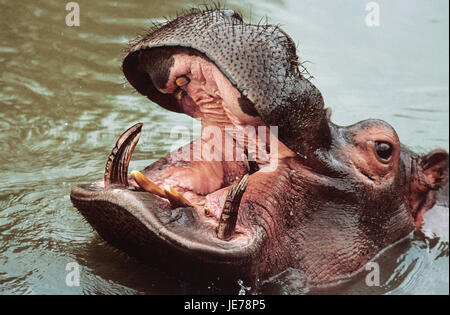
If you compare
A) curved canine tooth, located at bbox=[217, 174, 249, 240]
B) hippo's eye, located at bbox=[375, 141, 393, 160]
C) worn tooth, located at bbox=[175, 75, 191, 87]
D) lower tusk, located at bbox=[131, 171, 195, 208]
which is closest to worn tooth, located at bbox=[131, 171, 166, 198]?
lower tusk, located at bbox=[131, 171, 195, 208]

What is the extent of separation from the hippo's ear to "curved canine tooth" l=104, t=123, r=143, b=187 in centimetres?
205

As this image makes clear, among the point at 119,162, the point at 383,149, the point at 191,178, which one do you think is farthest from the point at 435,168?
the point at 119,162

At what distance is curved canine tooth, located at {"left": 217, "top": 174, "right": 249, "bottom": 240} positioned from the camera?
2.82m

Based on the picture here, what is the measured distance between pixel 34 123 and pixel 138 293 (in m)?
2.85

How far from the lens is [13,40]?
6816 millimetres

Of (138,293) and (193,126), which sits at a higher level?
(193,126)

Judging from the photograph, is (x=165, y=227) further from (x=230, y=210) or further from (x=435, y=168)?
(x=435, y=168)

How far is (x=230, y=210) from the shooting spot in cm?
283

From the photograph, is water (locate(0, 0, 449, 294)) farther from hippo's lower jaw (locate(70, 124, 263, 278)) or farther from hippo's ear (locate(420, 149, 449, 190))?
hippo's ear (locate(420, 149, 449, 190))

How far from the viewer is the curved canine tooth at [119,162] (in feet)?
9.90

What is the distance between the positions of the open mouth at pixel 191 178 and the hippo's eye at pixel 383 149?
1.98ft

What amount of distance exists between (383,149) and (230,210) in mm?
1275
